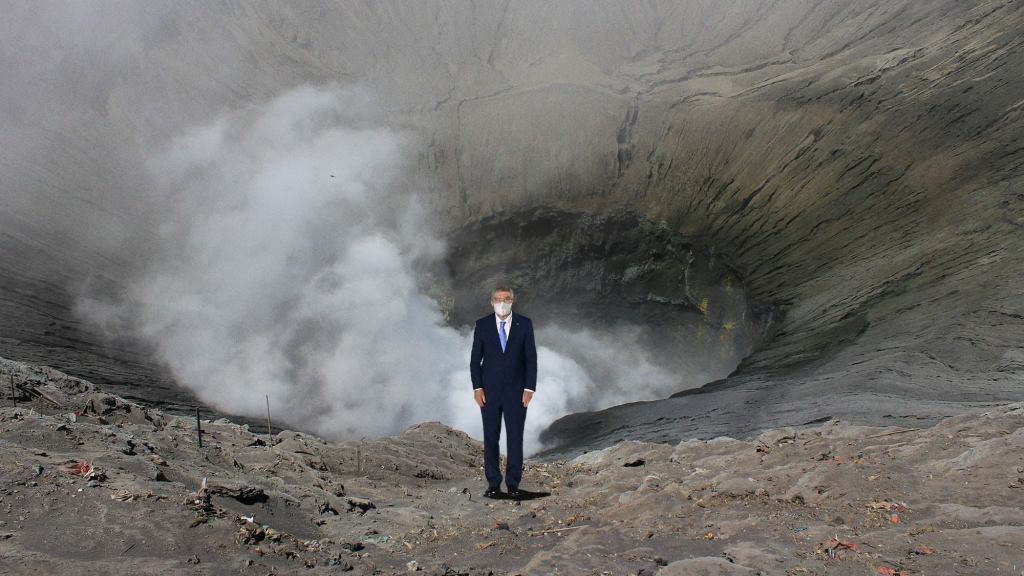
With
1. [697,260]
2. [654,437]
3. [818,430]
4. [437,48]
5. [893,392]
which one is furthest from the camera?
[437,48]

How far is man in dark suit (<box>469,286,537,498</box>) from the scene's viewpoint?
294 inches

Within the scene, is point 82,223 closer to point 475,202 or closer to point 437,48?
point 475,202

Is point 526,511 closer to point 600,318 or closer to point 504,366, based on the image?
point 504,366

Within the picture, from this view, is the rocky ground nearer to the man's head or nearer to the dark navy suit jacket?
the dark navy suit jacket

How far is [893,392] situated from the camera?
18.0 meters

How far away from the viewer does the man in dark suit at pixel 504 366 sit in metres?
7.46

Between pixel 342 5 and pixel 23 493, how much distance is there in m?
54.7

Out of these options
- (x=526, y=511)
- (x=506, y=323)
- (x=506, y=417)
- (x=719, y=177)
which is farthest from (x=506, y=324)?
(x=719, y=177)

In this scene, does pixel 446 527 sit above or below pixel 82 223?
below

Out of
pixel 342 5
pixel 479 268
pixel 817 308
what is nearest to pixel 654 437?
pixel 817 308

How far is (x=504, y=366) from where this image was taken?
7574 mm

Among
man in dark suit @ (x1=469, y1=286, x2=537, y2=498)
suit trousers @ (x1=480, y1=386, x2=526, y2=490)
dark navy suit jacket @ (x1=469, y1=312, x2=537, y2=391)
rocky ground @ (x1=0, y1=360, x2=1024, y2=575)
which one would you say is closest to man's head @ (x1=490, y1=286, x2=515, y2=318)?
man in dark suit @ (x1=469, y1=286, x2=537, y2=498)

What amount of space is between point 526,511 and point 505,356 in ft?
6.08

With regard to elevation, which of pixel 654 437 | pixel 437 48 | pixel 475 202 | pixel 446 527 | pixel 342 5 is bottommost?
pixel 446 527
